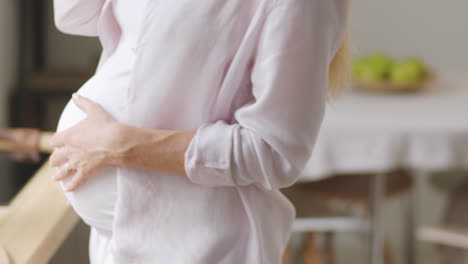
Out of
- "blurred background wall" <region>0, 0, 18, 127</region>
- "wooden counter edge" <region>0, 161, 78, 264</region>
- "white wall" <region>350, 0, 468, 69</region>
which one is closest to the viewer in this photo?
"wooden counter edge" <region>0, 161, 78, 264</region>

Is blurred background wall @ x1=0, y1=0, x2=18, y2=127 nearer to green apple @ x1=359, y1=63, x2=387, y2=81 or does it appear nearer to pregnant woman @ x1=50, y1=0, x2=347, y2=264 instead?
green apple @ x1=359, y1=63, x2=387, y2=81

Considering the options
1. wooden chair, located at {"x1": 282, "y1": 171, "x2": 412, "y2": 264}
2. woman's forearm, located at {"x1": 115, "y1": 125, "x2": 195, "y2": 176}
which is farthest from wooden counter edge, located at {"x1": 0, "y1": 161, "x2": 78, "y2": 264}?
wooden chair, located at {"x1": 282, "y1": 171, "x2": 412, "y2": 264}

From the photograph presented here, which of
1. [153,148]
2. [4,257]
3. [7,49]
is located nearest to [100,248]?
[4,257]

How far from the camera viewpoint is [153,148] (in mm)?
931

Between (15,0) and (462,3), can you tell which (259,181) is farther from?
(462,3)

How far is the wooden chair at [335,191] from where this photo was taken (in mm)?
2553

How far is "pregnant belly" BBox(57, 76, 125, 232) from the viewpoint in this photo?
99 cm

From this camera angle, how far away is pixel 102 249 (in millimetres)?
1085

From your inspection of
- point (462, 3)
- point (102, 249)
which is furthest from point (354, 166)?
point (462, 3)

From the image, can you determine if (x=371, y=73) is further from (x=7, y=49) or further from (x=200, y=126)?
(x=200, y=126)

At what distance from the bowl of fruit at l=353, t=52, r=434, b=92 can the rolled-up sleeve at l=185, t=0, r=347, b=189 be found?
1.78 metres

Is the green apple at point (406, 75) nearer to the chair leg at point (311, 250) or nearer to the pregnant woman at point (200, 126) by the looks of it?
the chair leg at point (311, 250)

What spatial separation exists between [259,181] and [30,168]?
2.61 ft

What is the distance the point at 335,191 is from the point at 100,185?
1673mm
